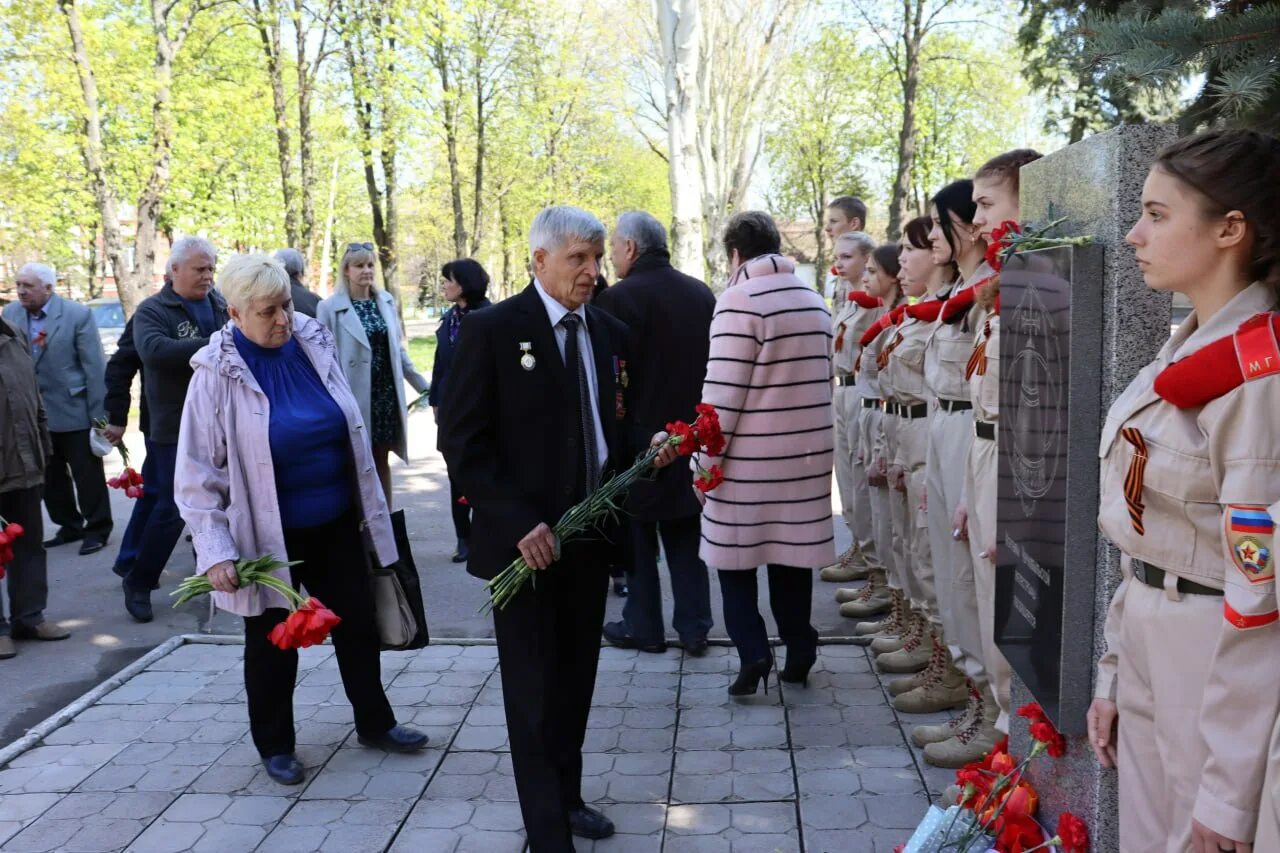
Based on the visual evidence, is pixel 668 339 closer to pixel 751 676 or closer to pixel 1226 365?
pixel 751 676

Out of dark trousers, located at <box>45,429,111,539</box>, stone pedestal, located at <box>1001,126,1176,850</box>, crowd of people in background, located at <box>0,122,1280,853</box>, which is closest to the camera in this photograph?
crowd of people in background, located at <box>0,122,1280,853</box>

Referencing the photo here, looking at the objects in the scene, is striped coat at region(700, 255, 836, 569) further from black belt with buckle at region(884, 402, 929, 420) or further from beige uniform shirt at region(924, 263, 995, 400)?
beige uniform shirt at region(924, 263, 995, 400)

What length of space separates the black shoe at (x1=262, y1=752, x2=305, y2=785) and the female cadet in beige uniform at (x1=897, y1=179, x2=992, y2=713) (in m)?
2.72

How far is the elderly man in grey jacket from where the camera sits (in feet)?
21.0

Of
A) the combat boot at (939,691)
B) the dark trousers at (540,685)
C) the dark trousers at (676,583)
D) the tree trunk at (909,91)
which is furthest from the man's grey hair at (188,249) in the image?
the tree trunk at (909,91)

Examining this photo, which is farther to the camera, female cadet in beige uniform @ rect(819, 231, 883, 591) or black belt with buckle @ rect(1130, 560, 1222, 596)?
female cadet in beige uniform @ rect(819, 231, 883, 591)

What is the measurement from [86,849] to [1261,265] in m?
4.13

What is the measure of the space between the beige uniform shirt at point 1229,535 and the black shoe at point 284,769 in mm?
3428

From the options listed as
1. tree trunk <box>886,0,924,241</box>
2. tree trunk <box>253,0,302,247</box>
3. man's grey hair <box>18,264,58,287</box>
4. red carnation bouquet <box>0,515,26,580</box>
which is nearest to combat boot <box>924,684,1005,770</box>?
red carnation bouquet <box>0,515,26,580</box>

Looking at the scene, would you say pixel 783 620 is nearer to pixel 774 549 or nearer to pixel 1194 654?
pixel 774 549

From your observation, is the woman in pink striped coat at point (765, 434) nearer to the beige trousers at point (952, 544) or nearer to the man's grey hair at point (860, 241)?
the beige trousers at point (952, 544)

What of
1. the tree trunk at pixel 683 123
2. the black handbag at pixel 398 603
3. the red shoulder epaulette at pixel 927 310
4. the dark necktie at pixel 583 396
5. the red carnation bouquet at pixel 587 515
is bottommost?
the black handbag at pixel 398 603

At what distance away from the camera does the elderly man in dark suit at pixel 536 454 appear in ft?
11.7

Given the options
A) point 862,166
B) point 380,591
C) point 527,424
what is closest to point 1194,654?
point 527,424
